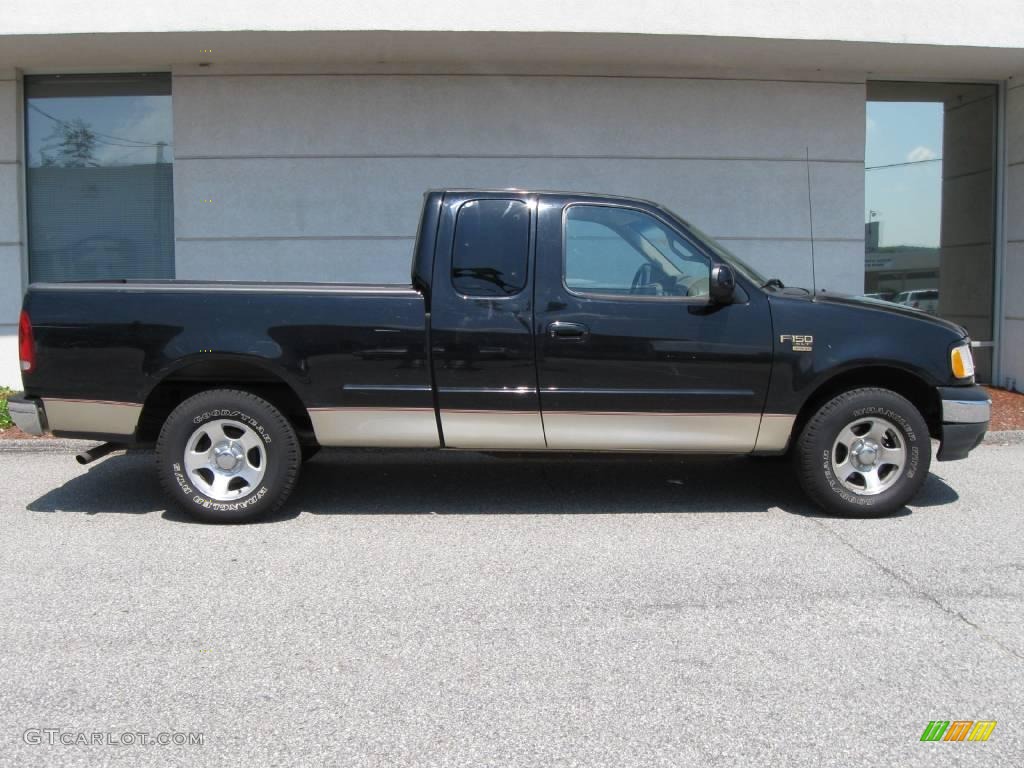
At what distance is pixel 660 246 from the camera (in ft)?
18.4

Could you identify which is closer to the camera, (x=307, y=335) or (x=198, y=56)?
(x=307, y=335)

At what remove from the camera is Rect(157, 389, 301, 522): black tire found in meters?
5.58

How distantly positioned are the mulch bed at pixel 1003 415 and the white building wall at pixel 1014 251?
1.44 feet

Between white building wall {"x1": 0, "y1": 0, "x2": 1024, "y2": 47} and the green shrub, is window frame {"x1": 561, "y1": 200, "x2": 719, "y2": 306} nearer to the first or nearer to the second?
white building wall {"x1": 0, "y1": 0, "x2": 1024, "y2": 47}

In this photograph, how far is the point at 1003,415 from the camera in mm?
9195

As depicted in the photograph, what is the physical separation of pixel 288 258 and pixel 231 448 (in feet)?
15.8

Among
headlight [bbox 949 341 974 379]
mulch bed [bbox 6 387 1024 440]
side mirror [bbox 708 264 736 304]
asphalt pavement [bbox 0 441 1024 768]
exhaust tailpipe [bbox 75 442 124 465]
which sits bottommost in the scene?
asphalt pavement [bbox 0 441 1024 768]

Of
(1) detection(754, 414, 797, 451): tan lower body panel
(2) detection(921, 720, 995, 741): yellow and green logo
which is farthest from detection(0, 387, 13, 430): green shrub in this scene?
(2) detection(921, 720, 995, 741): yellow and green logo

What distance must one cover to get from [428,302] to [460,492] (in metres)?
1.63

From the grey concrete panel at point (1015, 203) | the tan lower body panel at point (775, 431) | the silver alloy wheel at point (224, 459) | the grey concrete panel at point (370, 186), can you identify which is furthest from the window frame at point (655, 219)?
the grey concrete panel at point (1015, 203)

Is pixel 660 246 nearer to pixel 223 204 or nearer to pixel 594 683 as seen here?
pixel 594 683

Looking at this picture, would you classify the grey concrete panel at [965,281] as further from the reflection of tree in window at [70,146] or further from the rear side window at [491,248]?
the reflection of tree in window at [70,146]

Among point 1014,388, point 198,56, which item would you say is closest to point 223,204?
point 198,56

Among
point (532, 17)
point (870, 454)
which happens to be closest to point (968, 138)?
point (532, 17)
